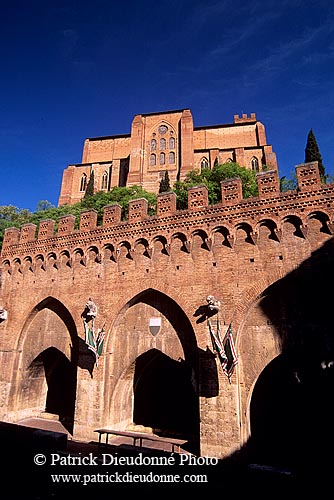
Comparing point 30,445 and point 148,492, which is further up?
point 30,445

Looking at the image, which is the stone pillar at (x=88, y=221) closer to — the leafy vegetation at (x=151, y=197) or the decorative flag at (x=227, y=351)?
the decorative flag at (x=227, y=351)

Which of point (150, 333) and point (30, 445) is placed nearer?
point (30, 445)

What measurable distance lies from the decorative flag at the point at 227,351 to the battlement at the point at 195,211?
401 cm

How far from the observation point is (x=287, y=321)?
9.60 meters

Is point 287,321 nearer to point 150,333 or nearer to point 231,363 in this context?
point 231,363

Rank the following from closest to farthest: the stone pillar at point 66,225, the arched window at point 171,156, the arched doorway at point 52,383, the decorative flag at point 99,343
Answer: the decorative flag at point 99,343
the stone pillar at point 66,225
the arched doorway at point 52,383
the arched window at point 171,156

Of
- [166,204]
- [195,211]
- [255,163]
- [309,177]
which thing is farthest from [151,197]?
[255,163]

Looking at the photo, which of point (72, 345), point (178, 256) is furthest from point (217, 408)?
point (72, 345)

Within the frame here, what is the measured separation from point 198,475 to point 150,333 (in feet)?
16.0

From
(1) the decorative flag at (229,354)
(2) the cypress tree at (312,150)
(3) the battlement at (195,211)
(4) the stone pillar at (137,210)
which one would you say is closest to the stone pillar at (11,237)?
(3) the battlement at (195,211)

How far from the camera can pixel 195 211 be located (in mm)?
11367

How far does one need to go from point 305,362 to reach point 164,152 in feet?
155

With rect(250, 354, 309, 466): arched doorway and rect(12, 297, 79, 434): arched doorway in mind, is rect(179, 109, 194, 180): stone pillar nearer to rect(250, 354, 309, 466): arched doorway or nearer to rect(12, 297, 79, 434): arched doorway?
rect(12, 297, 79, 434): arched doorway

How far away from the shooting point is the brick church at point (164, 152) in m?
49.8
